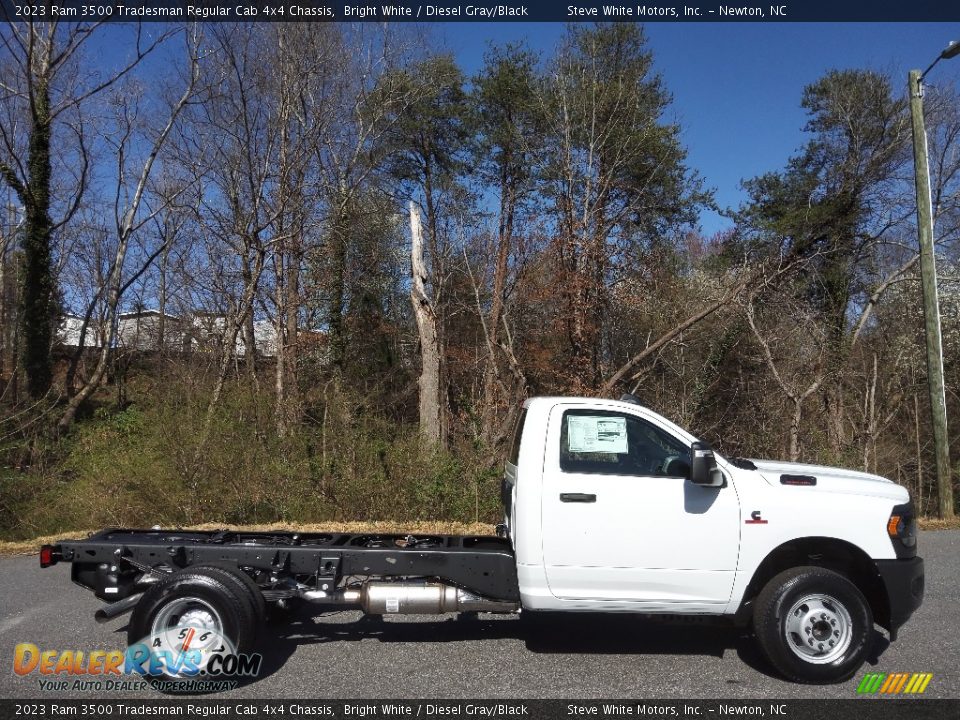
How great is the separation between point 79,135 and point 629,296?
15.9 m

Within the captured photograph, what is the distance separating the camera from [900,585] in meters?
4.95

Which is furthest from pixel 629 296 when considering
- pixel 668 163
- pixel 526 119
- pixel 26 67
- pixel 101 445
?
pixel 26 67

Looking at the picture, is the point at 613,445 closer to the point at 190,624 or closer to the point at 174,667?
the point at 190,624

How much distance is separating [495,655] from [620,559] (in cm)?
121

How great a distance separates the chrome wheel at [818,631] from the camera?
191 inches

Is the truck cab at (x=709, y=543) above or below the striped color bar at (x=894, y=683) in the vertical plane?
above

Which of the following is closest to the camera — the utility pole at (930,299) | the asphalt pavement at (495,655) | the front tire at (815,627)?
the asphalt pavement at (495,655)

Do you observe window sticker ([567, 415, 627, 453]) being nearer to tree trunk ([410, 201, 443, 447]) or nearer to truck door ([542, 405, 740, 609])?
truck door ([542, 405, 740, 609])

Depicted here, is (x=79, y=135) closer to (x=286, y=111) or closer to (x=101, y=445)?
(x=286, y=111)

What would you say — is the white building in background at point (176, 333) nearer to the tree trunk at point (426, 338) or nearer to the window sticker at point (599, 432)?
the tree trunk at point (426, 338)

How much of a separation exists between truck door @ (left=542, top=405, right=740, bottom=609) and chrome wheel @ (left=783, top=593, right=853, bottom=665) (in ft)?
1.50

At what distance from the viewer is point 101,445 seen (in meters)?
13.2

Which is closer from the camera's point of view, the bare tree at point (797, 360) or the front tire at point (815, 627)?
the front tire at point (815, 627)

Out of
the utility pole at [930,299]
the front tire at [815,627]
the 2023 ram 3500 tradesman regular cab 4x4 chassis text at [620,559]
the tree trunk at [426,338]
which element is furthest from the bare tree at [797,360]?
the front tire at [815,627]
